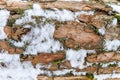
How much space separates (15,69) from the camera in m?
2.13

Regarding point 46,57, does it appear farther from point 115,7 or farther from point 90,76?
point 115,7

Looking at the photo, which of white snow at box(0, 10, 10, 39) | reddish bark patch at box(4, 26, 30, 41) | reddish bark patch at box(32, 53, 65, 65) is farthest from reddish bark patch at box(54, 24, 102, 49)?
white snow at box(0, 10, 10, 39)

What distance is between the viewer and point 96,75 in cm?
229

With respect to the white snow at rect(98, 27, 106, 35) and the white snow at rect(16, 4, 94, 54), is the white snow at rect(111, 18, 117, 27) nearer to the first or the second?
the white snow at rect(98, 27, 106, 35)

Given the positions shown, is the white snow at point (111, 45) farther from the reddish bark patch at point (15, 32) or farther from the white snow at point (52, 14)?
the reddish bark patch at point (15, 32)

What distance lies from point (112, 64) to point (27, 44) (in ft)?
2.44

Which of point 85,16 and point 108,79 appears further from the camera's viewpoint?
point 108,79

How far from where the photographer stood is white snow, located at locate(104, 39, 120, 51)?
86.4 inches

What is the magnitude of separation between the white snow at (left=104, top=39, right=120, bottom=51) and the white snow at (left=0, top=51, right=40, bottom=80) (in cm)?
60

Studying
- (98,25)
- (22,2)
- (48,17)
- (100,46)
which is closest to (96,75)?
(100,46)

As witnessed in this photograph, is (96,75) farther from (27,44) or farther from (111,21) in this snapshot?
(27,44)

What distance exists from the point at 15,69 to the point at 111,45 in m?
0.80

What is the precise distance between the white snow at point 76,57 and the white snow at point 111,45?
0.19 meters

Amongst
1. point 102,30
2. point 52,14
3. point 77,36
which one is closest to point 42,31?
point 52,14
